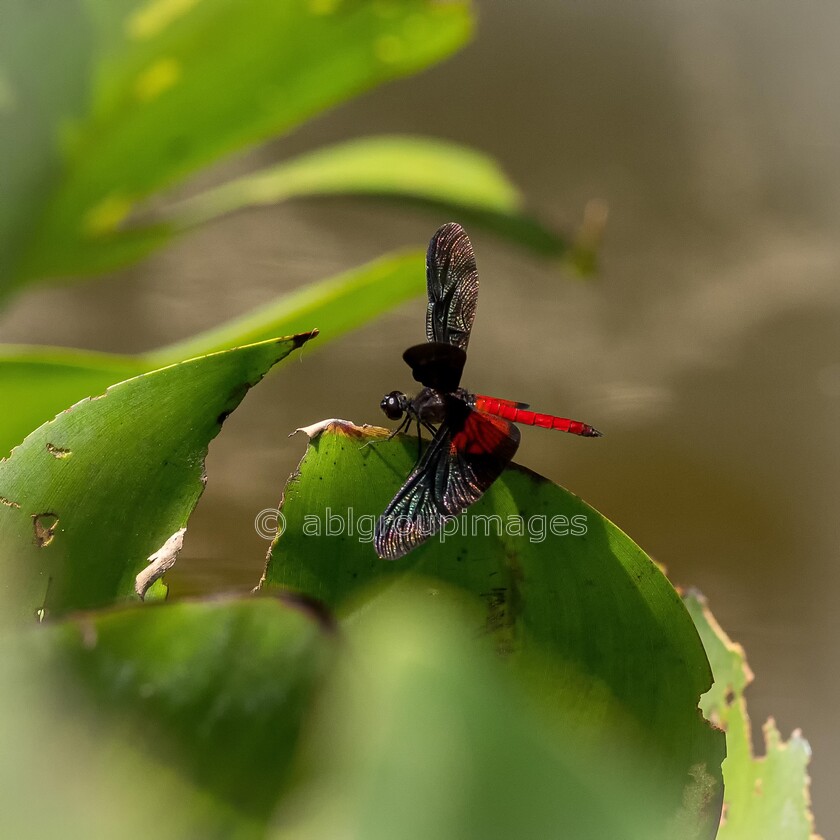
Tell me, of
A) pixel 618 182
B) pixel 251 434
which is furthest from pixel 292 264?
pixel 618 182

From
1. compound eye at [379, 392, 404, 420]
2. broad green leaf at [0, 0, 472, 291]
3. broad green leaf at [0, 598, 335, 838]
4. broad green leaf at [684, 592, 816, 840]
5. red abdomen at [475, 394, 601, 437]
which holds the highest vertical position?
broad green leaf at [0, 0, 472, 291]

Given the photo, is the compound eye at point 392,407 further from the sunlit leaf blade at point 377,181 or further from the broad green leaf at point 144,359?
the sunlit leaf blade at point 377,181

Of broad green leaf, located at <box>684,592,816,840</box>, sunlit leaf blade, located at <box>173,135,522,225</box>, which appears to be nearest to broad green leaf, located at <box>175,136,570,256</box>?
sunlit leaf blade, located at <box>173,135,522,225</box>

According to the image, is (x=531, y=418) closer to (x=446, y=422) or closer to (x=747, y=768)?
(x=446, y=422)

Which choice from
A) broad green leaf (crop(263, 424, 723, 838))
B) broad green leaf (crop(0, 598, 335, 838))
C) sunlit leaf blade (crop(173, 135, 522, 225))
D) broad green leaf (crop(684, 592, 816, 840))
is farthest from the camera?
sunlit leaf blade (crop(173, 135, 522, 225))

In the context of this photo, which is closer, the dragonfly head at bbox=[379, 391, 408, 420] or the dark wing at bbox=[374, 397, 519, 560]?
the dark wing at bbox=[374, 397, 519, 560]

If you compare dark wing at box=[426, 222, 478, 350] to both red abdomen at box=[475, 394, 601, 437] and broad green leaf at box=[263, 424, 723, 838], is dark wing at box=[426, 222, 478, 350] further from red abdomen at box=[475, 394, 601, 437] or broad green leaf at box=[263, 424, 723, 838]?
broad green leaf at box=[263, 424, 723, 838]
